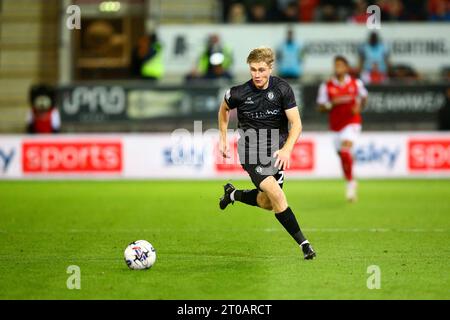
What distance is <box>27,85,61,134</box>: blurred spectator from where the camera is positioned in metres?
20.0

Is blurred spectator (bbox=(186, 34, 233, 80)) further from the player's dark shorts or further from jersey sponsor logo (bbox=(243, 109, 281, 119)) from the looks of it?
the player's dark shorts

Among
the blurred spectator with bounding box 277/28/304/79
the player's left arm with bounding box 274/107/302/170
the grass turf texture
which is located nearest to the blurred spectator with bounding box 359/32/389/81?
the blurred spectator with bounding box 277/28/304/79

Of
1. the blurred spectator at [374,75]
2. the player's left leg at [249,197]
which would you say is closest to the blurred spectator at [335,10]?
the blurred spectator at [374,75]

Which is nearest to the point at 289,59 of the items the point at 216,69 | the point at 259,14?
the point at 216,69

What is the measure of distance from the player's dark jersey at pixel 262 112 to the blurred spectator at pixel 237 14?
43.3 ft

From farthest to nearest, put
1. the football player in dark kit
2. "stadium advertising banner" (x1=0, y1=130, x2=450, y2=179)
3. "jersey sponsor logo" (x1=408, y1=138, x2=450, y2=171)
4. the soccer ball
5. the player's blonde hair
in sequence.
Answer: "stadium advertising banner" (x1=0, y1=130, x2=450, y2=179) < "jersey sponsor logo" (x1=408, y1=138, x2=450, y2=171) < the football player in dark kit < the player's blonde hair < the soccer ball

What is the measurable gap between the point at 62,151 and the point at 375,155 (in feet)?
22.0

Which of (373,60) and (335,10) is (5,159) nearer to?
(373,60)

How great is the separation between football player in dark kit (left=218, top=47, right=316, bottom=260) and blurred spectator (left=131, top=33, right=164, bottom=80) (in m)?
12.1

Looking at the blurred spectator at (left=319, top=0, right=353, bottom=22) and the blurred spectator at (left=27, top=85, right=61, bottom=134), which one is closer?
the blurred spectator at (left=27, top=85, right=61, bottom=134)

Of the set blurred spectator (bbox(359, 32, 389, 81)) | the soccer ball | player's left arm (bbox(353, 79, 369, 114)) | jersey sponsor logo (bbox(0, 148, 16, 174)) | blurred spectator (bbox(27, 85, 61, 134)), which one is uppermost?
blurred spectator (bbox(359, 32, 389, 81))

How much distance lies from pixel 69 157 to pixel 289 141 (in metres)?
11.8

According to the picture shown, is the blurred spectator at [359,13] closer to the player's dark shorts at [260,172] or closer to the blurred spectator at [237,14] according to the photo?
the blurred spectator at [237,14]

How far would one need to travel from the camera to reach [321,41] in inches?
862
